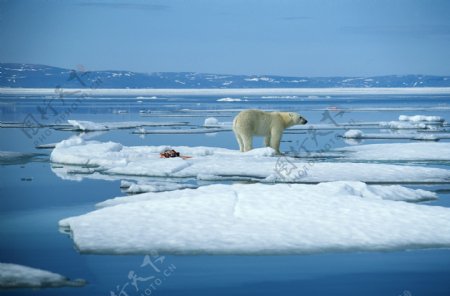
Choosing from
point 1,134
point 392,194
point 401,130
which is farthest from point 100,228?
point 401,130

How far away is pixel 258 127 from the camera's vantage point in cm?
1509

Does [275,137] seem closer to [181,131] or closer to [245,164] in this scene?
[245,164]

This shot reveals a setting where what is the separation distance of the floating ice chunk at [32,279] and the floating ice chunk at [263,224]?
2.44ft

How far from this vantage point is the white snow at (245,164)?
11.4m

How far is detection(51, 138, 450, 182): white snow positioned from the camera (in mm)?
11375

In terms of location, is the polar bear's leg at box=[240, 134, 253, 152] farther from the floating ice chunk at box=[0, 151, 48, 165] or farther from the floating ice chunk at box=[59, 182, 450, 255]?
the floating ice chunk at box=[59, 182, 450, 255]

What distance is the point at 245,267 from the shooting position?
5.91m

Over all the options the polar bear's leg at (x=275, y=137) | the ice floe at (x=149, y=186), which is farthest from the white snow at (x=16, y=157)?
the polar bear's leg at (x=275, y=137)

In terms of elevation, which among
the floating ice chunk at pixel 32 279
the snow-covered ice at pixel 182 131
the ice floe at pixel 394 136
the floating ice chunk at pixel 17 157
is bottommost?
the snow-covered ice at pixel 182 131

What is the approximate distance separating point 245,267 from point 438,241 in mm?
1954

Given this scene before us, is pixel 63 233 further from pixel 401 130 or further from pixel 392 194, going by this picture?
pixel 401 130

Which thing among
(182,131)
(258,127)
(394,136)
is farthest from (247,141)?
(182,131)

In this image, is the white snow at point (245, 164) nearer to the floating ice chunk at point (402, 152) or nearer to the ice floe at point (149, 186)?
the floating ice chunk at point (402, 152)

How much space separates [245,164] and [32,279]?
7.28 m
